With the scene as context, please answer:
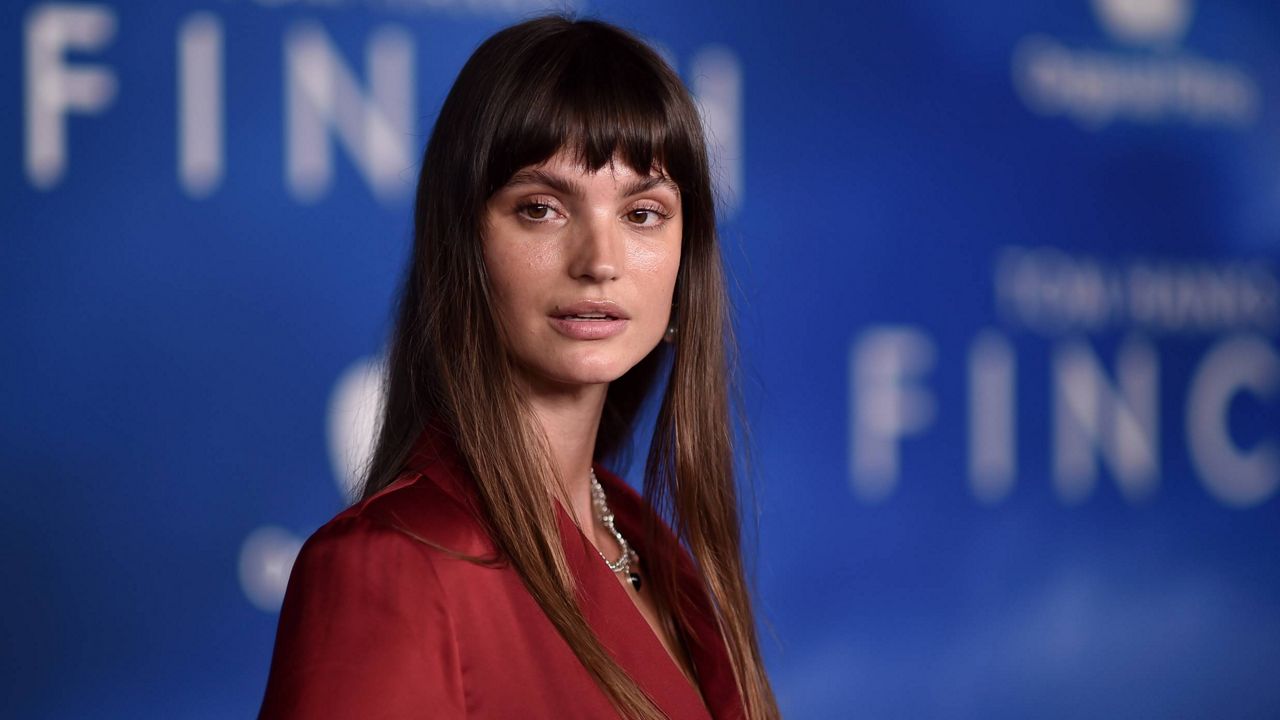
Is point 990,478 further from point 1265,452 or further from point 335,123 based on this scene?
point 335,123

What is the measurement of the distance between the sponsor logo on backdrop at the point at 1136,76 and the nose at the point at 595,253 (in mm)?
2088

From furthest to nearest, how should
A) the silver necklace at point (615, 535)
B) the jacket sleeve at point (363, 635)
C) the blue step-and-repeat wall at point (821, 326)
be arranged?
the blue step-and-repeat wall at point (821, 326) → the silver necklace at point (615, 535) → the jacket sleeve at point (363, 635)

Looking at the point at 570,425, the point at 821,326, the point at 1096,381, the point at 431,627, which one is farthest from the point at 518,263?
the point at 1096,381

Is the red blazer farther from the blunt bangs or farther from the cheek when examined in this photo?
the blunt bangs

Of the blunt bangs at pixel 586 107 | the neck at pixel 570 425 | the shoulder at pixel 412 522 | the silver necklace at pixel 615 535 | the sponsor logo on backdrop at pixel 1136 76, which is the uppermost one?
the sponsor logo on backdrop at pixel 1136 76

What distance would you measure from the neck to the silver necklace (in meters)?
0.09

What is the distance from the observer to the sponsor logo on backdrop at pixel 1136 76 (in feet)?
9.66

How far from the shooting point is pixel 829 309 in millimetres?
2654

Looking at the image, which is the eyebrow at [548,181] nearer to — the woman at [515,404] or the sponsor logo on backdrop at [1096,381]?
the woman at [515,404]

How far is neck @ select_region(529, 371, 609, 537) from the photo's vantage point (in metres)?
1.17

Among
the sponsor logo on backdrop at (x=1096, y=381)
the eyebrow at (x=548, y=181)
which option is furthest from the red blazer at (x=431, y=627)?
the sponsor logo on backdrop at (x=1096, y=381)

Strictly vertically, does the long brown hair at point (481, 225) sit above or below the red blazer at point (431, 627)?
above

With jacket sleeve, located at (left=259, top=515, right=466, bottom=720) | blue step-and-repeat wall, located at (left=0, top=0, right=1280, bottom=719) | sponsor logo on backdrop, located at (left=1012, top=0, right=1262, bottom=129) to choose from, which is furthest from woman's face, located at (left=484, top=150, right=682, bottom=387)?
sponsor logo on backdrop, located at (left=1012, top=0, right=1262, bottom=129)

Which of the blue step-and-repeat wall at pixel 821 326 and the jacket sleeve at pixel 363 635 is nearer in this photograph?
the jacket sleeve at pixel 363 635
